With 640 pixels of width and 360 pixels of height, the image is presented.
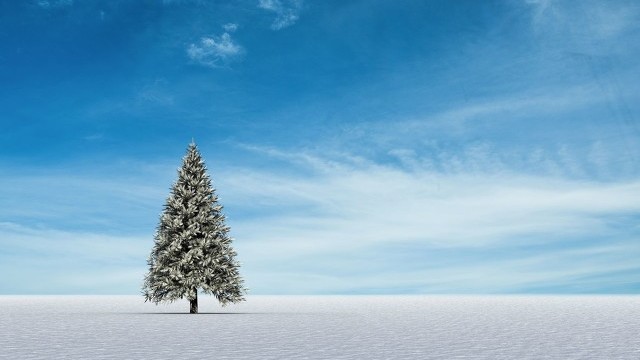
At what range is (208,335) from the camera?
2827 cm

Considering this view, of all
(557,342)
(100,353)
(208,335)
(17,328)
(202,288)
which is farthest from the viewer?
(202,288)

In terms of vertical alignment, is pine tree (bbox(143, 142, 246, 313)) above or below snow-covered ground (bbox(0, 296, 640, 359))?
above

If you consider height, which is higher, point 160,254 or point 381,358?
point 160,254

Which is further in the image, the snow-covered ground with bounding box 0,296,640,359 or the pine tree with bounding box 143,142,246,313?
the pine tree with bounding box 143,142,246,313

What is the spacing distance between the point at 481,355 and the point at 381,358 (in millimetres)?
3097

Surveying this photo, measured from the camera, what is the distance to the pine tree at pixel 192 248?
153 ft

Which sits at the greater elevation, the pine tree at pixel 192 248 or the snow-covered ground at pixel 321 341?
the pine tree at pixel 192 248

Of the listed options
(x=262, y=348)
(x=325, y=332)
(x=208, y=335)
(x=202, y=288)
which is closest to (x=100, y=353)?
(x=262, y=348)

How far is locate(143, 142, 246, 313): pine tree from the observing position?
46.6m

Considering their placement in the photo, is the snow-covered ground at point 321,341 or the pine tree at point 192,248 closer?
the snow-covered ground at point 321,341

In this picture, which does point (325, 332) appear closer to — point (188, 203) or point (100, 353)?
point (100, 353)

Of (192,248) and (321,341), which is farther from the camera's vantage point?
(192,248)

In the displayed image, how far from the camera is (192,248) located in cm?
4728

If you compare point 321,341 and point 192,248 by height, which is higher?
point 192,248
